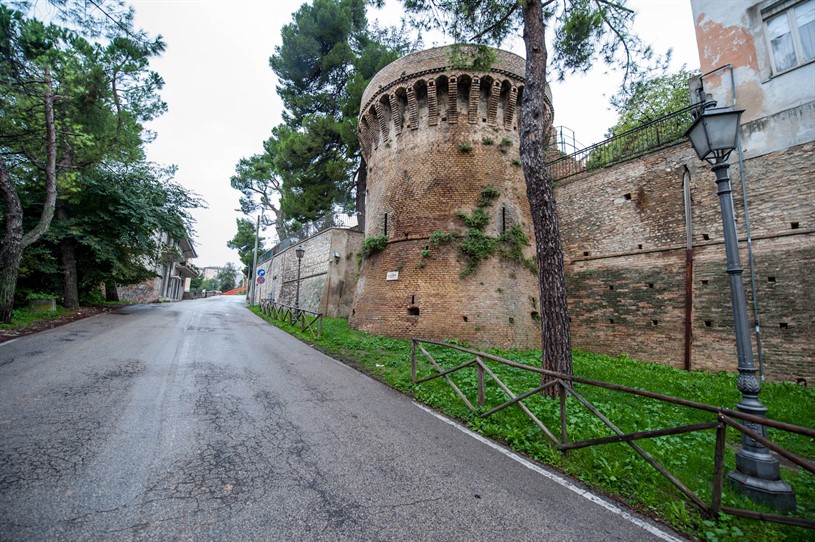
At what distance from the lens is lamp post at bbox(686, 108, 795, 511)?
106 inches

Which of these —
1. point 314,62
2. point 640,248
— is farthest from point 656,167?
point 314,62

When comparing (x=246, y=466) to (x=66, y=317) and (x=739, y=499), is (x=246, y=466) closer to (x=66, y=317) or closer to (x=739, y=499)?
(x=739, y=499)

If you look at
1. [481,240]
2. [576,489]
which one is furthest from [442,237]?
[576,489]

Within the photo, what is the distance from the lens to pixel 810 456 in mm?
3834

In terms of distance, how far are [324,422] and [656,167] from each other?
11298mm

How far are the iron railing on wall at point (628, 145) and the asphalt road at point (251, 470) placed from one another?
796 cm

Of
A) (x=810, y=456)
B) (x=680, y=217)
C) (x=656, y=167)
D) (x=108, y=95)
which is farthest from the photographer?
(x=108, y=95)

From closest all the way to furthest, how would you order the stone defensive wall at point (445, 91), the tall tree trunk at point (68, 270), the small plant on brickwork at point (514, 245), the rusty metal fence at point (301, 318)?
the rusty metal fence at point (301, 318), the small plant on brickwork at point (514, 245), the stone defensive wall at point (445, 91), the tall tree trunk at point (68, 270)

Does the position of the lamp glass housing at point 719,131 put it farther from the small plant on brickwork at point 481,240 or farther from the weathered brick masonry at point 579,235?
the small plant on brickwork at point 481,240

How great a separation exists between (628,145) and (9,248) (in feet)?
62.4

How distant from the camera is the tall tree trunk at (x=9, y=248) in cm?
912

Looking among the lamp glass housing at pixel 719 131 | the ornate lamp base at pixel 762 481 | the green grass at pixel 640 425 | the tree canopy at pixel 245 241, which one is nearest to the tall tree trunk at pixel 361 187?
the green grass at pixel 640 425

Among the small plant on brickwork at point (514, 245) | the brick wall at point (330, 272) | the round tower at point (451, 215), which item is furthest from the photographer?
the brick wall at point (330, 272)

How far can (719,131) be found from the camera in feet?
10.9
